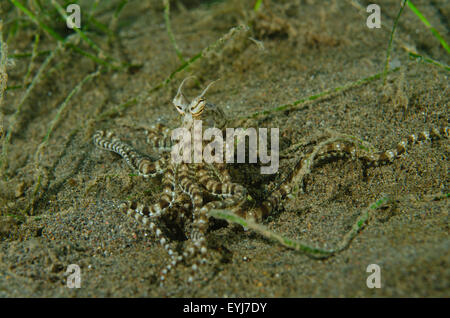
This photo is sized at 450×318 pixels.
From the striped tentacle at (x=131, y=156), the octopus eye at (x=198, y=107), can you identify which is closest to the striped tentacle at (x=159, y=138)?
the striped tentacle at (x=131, y=156)

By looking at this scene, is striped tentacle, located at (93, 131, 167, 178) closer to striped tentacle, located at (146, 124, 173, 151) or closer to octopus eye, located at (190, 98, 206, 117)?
striped tentacle, located at (146, 124, 173, 151)

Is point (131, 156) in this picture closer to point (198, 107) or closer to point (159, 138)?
point (159, 138)

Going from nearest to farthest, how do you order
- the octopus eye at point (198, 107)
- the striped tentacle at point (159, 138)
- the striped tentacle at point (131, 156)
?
the octopus eye at point (198, 107), the striped tentacle at point (131, 156), the striped tentacle at point (159, 138)

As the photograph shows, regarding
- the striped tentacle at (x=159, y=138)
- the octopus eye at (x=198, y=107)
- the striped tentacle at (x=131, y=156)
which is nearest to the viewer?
the octopus eye at (x=198, y=107)

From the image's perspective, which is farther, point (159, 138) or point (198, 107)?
point (159, 138)

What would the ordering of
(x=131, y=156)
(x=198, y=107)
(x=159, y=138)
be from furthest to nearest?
(x=159, y=138)
(x=131, y=156)
(x=198, y=107)

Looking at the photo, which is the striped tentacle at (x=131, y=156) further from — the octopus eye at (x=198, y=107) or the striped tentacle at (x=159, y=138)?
the octopus eye at (x=198, y=107)

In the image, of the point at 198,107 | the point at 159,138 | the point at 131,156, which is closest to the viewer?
the point at 198,107

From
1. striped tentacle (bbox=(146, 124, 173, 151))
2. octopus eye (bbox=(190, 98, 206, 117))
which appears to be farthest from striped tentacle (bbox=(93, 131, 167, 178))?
octopus eye (bbox=(190, 98, 206, 117))

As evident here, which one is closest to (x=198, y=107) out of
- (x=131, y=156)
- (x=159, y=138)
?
(x=159, y=138)

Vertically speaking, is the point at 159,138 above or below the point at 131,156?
above

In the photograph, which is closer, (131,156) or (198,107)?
(198,107)
